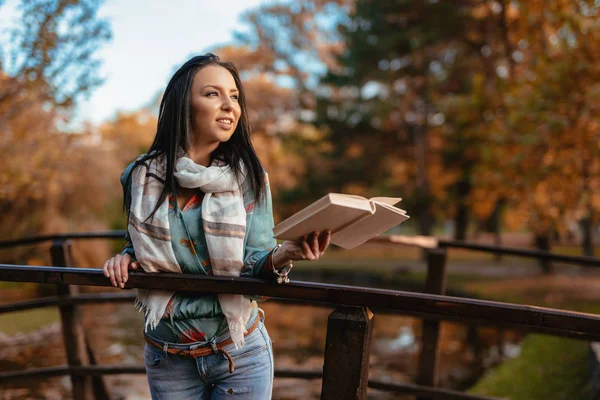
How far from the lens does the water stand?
5.67 m

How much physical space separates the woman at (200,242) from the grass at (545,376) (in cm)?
368

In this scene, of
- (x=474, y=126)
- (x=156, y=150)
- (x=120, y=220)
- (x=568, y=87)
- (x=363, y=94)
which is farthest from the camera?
(x=363, y=94)

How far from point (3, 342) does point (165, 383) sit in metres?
7.41

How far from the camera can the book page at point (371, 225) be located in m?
1.42

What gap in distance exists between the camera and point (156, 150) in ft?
5.80

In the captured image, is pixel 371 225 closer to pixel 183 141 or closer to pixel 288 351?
pixel 183 141

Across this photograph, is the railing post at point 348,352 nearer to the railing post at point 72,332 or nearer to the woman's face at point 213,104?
the woman's face at point 213,104

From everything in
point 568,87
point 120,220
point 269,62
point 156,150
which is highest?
point 269,62

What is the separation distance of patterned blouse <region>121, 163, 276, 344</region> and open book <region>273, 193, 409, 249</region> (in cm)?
22

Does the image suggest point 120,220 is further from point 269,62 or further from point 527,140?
point 527,140

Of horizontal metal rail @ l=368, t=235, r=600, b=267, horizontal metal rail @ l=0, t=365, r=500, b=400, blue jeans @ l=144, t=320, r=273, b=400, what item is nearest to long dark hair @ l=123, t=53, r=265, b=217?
blue jeans @ l=144, t=320, r=273, b=400

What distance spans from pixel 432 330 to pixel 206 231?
1.90 meters

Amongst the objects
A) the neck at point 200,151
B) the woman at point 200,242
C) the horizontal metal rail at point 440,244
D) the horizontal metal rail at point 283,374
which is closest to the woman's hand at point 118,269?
the woman at point 200,242

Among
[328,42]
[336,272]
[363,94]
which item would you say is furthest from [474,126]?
[328,42]
